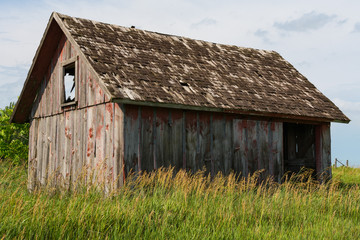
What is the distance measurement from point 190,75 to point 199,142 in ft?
7.00

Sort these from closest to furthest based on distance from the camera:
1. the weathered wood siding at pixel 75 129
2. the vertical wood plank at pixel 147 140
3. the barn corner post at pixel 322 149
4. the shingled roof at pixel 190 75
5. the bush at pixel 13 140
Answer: the weathered wood siding at pixel 75 129 < the vertical wood plank at pixel 147 140 < the shingled roof at pixel 190 75 < the barn corner post at pixel 322 149 < the bush at pixel 13 140

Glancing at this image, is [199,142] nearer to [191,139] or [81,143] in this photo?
[191,139]

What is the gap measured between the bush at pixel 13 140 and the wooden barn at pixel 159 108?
2.53 metres

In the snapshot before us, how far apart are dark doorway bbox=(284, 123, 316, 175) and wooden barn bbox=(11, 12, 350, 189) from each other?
1.4 inches

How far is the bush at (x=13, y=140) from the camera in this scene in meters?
17.6

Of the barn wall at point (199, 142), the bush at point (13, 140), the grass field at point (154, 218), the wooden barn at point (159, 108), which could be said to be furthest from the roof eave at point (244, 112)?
the bush at point (13, 140)

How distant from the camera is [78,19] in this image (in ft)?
42.8

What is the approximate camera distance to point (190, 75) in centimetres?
1255

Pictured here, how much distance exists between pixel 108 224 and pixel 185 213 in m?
1.52

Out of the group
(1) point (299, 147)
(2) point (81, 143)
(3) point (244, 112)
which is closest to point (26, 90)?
(2) point (81, 143)

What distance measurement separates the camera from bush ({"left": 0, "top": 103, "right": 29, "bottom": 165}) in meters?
17.6

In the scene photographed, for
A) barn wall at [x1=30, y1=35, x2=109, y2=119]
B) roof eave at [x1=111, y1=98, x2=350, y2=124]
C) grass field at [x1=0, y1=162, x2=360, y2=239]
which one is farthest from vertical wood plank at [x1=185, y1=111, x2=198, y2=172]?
grass field at [x1=0, y1=162, x2=360, y2=239]

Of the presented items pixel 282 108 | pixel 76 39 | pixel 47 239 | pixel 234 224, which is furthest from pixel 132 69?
pixel 47 239

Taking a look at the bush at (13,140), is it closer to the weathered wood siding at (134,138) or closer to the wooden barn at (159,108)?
the wooden barn at (159,108)
